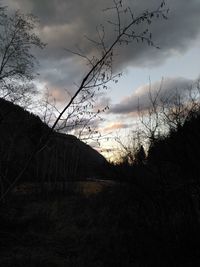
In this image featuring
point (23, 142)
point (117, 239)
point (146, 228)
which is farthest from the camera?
point (23, 142)

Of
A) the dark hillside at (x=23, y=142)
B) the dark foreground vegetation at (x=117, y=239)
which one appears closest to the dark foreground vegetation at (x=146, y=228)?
the dark foreground vegetation at (x=117, y=239)

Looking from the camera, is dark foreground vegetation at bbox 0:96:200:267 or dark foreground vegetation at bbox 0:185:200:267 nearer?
dark foreground vegetation at bbox 0:185:200:267

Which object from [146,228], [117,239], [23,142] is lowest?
[117,239]

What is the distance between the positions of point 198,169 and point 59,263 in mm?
3315

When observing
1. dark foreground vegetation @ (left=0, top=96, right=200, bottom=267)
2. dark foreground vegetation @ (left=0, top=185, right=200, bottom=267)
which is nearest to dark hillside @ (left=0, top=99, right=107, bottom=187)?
dark foreground vegetation @ (left=0, top=96, right=200, bottom=267)

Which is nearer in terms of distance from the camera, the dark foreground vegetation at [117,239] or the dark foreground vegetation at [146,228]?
the dark foreground vegetation at [117,239]

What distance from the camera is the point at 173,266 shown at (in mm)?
5969

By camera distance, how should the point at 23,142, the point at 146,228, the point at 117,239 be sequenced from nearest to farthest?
the point at 146,228, the point at 117,239, the point at 23,142

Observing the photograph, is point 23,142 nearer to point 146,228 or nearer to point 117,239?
point 117,239

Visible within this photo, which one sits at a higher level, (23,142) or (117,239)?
(23,142)

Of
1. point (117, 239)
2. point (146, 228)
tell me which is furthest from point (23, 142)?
point (146, 228)

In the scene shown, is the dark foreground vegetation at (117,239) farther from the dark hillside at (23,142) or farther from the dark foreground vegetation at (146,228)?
the dark hillside at (23,142)

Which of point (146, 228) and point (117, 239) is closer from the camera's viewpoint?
point (146, 228)

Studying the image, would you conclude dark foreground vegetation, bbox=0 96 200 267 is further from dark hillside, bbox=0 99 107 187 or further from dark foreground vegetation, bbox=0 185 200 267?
dark hillside, bbox=0 99 107 187
